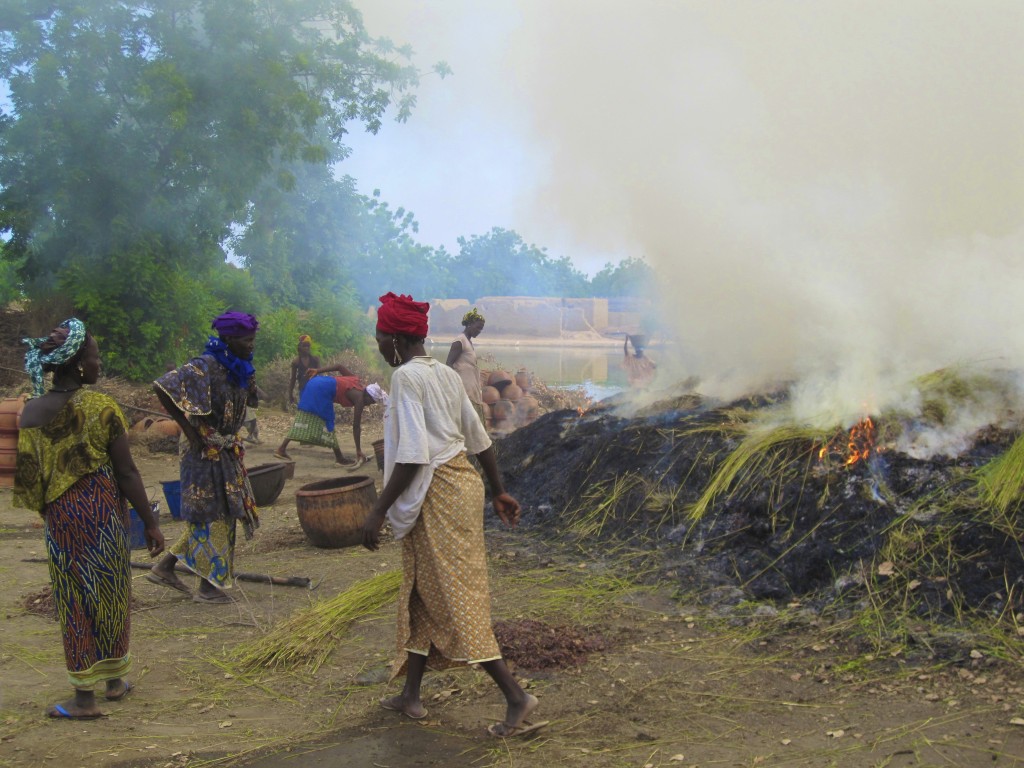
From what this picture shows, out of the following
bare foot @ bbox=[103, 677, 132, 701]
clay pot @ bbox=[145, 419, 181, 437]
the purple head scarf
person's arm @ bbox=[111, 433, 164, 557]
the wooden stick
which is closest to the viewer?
person's arm @ bbox=[111, 433, 164, 557]

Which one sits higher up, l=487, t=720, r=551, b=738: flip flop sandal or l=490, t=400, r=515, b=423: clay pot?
l=490, t=400, r=515, b=423: clay pot

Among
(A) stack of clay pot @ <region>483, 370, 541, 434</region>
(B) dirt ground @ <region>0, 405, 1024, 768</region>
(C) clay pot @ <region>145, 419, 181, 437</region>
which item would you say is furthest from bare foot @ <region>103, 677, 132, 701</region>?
(A) stack of clay pot @ <region>483, 370, 541, 434</region>

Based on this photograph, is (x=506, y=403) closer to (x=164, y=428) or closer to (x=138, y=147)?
(x=164, y=428)

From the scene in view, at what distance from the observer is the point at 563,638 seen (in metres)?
4.64

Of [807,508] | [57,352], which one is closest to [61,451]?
[57,352]

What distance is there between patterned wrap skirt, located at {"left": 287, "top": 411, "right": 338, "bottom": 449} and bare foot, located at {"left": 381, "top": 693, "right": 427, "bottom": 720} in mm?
7211

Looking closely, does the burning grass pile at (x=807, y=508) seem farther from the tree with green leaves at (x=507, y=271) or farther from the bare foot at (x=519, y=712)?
the tree with green leaves at (x=507, y=271)

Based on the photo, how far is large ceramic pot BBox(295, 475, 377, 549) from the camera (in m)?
7.01

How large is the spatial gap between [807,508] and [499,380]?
920 centimetres

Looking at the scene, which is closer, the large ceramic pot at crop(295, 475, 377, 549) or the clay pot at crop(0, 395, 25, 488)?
the large ceramic pot at crop(295, 475, 377, 549)

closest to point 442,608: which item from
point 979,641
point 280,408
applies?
point 979,641

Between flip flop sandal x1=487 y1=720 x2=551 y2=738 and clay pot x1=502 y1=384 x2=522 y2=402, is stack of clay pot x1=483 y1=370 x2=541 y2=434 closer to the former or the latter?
clay pot x1=502 y1=384 x2=522 y2=402

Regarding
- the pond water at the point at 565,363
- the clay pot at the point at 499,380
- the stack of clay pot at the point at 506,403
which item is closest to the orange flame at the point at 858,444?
the stack of clay pot at the point at 506,403

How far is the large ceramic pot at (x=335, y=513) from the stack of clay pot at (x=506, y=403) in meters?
6.47
